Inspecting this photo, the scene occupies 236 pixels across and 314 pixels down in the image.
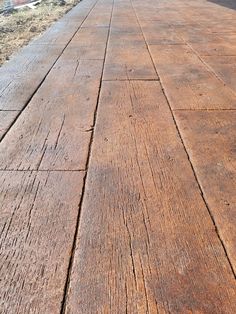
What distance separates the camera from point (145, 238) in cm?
121

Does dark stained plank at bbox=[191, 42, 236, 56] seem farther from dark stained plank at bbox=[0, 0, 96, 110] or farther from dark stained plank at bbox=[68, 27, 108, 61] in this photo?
dark stained plank at bbox=[0, 0, 96, 110]

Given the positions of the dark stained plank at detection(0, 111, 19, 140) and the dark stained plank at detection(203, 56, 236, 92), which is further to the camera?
the dark stained plank at detection(203, 56, 236, 92)

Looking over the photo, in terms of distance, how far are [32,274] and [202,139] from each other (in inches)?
46.7

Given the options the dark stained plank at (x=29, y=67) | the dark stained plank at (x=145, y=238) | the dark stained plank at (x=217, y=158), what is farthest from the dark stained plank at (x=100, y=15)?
the dark stained plank at (x=145, y=238)

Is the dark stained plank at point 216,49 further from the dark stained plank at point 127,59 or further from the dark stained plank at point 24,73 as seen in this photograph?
the dark stained plank at point 24,73

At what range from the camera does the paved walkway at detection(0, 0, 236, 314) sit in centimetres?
103

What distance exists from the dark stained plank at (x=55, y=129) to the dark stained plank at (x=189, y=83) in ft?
1.95

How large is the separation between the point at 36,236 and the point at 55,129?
900 mm

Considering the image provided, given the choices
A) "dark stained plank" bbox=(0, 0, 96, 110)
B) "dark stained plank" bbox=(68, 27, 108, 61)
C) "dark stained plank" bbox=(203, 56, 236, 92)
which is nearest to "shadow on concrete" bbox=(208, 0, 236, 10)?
"dark stained plank" bbox=(68, 27, 108, 61)

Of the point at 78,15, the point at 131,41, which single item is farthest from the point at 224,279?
the point at 78,15

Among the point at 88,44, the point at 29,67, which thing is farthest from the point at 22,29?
the point at 29,67

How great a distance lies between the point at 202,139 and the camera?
1883 millimetres

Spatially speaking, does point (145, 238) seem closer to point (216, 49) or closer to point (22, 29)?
point (216, 49)

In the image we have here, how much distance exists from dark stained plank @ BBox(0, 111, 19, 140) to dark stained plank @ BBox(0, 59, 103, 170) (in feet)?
0.15
